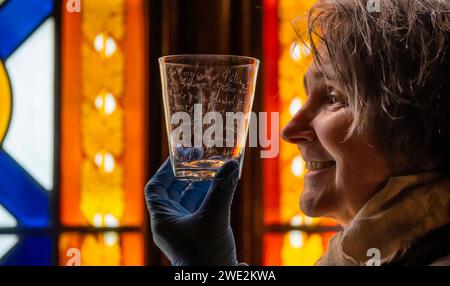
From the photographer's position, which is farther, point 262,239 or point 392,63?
point 262,239

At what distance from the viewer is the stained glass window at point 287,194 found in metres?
1.37

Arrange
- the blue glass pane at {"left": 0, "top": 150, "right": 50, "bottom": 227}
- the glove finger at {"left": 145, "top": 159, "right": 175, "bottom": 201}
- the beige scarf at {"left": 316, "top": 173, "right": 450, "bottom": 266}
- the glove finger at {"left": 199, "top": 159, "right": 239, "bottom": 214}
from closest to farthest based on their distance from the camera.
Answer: the beige scarf at {"left": 316, "top": 173, "right": 450, "bottom": 266} < the glove finger at {"left": 199, "top": 159, "right": 239, "bottom": 214} < the glove finger at {"left": 145, "top": 159, "right": 175, "bottom": 201} < the blue glass pane at {"left": 0, "top": 150, "right": 50, "bottom": 227}

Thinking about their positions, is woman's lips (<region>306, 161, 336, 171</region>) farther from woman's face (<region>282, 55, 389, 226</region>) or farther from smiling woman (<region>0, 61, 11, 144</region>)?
smiling woman (<region>0, 61, 11, 144</region>)

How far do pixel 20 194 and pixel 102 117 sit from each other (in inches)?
8.3

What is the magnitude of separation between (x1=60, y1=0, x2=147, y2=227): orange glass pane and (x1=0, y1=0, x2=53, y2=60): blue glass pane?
0.05 meters

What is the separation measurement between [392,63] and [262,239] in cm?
60

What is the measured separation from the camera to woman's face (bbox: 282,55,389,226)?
894 millimetres

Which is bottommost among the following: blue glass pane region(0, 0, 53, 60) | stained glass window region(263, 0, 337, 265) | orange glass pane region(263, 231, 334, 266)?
orange glass pane region(263, 231, 334, 266)

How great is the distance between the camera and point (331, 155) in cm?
94

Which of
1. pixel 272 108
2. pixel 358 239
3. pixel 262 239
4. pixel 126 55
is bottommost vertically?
pixel 262 239

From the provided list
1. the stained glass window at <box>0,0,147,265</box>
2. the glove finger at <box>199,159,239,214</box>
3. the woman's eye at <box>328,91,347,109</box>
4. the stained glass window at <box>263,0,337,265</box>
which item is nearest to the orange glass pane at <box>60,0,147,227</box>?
the stained glass window at <box>0,0,147,265</box>
